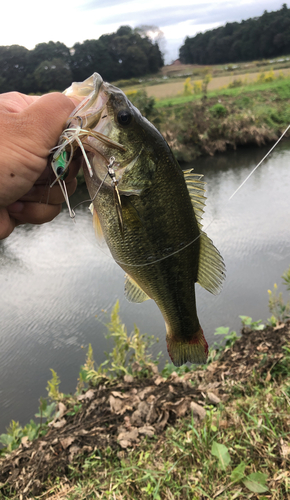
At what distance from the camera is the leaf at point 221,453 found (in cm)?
201

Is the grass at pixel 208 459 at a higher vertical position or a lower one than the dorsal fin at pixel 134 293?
lower

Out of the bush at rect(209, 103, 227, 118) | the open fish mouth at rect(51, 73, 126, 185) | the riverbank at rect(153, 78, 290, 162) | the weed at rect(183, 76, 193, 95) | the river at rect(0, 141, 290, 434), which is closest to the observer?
the open fish mouth at rect(51, 73, 126, 185)

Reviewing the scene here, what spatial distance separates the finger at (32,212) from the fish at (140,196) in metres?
0.48

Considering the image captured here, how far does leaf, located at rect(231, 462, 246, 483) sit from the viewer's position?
1914mm

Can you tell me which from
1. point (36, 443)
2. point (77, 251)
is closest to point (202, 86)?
point (77, 251)

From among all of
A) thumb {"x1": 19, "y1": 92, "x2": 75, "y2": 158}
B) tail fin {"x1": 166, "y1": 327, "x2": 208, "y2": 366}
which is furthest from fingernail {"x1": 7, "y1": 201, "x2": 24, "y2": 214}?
tail fin {"x1": 166, "y1": 327, "x2": 208, "y2": 366}

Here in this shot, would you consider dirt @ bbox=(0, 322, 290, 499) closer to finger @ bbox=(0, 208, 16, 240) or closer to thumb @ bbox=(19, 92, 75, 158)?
finger @ bbox=(0, 208, 16, 240)

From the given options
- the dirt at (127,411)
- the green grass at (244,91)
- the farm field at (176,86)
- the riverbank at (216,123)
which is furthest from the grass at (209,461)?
the farm field at (176,86)

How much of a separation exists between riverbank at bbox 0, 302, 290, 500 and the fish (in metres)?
1.40

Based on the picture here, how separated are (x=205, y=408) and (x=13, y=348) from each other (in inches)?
151

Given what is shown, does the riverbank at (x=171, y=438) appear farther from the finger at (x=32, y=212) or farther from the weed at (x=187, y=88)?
the weed at (x=187, y=88)

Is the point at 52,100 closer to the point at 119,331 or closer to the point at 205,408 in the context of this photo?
the point at 205,408

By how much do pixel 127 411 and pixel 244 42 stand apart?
40586mm

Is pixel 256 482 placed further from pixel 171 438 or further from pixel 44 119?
pixel 44 119
